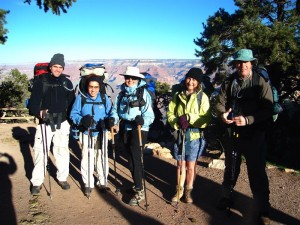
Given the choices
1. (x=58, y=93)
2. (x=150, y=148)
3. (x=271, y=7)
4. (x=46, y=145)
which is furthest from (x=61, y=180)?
(x=271, y=7)

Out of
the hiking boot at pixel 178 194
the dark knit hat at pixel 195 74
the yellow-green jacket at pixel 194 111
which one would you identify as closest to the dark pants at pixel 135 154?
the hiking boot at pixel 178 194

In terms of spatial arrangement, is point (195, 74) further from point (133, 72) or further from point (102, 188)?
point (102, 188)

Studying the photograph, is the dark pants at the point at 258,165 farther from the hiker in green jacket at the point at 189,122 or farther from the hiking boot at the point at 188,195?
the hiking boot at the point at 188,195

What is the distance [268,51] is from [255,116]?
23.4ft

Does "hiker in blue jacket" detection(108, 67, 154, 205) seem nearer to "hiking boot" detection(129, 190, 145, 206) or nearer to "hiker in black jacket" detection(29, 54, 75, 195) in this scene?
"hiking boot" detection(129, 190, 145, 206)

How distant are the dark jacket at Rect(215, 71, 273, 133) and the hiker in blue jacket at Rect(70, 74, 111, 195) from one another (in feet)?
6.87

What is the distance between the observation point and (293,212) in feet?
15.4

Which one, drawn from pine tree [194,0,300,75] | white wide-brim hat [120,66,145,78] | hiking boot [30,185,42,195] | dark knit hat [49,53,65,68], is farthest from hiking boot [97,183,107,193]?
pine tree [194,0,300,75]

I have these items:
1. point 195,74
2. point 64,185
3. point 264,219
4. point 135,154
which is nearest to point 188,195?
point 135,154

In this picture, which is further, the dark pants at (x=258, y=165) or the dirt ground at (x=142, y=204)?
the dirt ground at (x=142, y=204)

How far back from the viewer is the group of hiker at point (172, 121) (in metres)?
4.12

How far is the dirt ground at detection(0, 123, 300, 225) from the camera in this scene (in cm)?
448

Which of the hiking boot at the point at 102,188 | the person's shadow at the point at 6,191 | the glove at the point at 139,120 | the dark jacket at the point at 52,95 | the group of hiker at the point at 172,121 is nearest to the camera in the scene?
the group of hiker at the point at 172,121

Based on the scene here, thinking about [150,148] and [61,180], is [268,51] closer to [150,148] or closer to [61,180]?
[150,148]
